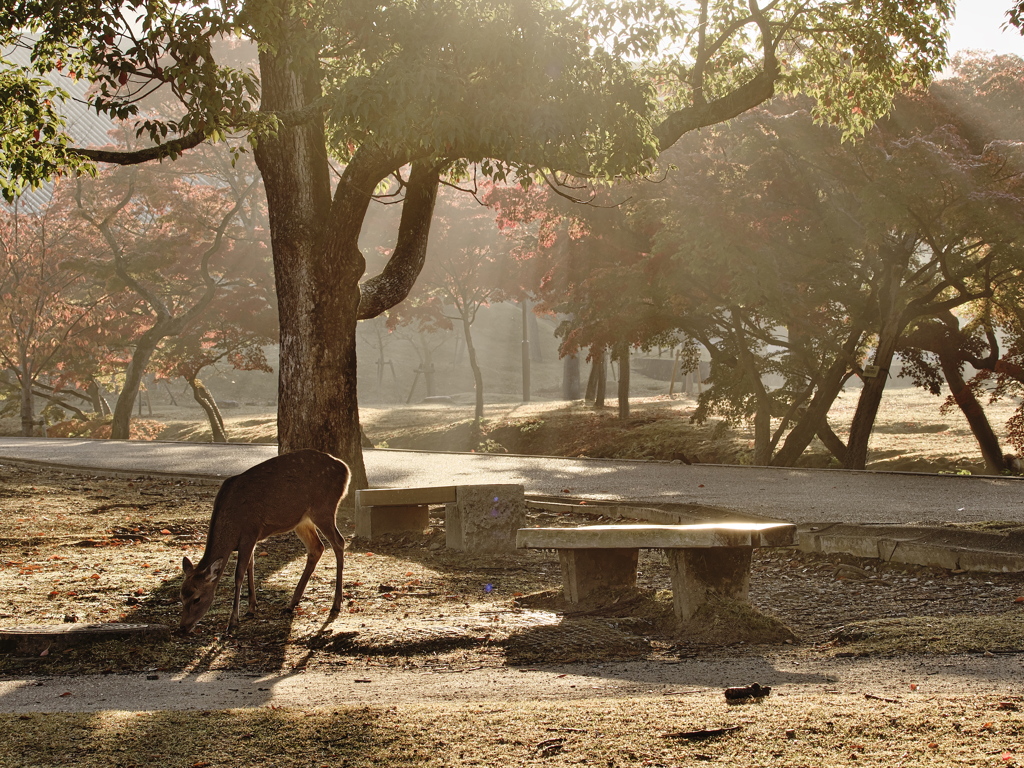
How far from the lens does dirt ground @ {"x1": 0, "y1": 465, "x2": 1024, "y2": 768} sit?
137 inches

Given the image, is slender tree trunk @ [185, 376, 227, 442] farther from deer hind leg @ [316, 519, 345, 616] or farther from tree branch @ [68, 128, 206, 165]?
deer hind leg @ [316, 519, 345, 616]

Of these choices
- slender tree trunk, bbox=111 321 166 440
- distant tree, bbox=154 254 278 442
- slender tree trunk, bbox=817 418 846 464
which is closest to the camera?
slender tree trunk, bbox=817 418 846 464

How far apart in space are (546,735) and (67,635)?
3329mm

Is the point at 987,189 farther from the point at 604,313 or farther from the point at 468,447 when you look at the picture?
the point at 468,447

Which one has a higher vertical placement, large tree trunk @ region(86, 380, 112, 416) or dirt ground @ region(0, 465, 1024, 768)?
large tree trunk @ region(86, 380, 112, 416)

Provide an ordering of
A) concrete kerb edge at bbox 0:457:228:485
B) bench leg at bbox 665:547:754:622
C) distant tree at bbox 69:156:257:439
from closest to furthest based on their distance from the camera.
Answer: bench leg at bbox 665:547:754:622 → concrete kerb edge at bbox 0:457:228:485 → distant tree at bbox 69:156:257:439

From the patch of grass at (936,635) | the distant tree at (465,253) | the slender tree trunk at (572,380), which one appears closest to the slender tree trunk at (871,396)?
the patch of grass at (936,635)

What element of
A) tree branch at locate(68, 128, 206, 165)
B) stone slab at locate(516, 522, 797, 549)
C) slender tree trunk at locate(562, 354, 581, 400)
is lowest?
stone slab at locate(516, 522, 797, 549)

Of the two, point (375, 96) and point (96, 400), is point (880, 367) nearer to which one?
point (375, 96)

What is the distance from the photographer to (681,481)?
1454 cm

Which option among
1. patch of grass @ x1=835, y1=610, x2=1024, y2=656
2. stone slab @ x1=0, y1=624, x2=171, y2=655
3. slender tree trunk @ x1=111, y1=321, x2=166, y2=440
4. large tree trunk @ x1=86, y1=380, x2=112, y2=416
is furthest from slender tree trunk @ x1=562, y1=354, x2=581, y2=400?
stone slab @ x1=0, y1=624, x2=171, y2=655

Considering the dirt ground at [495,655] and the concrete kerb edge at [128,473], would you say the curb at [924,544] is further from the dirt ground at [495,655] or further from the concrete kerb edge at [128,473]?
the concrete kerb edge at [128,473]

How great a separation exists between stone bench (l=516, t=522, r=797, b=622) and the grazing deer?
1.36 meters

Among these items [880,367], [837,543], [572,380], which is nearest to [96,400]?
[572,380]
